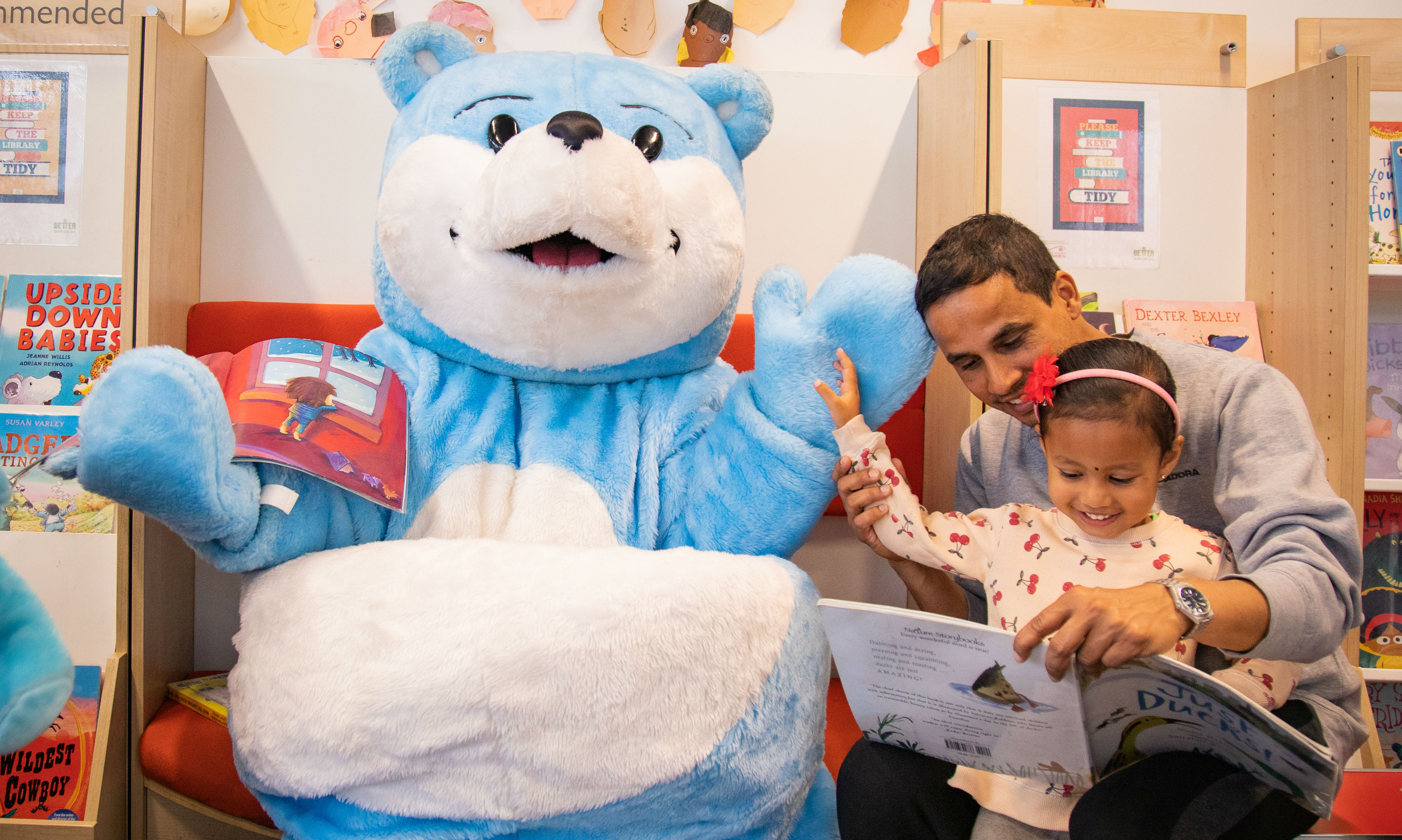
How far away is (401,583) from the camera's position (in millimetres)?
818

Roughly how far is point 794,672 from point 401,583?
1.35 ft

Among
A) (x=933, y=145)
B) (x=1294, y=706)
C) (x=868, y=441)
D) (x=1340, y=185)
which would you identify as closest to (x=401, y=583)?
(x=868, y=441)

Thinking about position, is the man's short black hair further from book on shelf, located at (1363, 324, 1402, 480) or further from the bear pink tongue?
book on shelf, located at (1363, 324, 1402, 480)

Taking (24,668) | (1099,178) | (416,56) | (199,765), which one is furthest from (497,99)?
(1099,178)

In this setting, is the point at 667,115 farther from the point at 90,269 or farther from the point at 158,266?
the point at 90,269

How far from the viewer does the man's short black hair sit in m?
0.98

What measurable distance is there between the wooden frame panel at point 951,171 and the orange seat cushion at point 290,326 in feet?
0.26

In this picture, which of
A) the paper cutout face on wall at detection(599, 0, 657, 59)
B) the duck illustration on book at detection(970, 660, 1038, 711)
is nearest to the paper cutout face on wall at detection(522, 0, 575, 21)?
the paper cutout face on wall at detection(599, 0, 657, 59)

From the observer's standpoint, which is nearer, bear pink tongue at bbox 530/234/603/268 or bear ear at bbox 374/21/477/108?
bear pink tongue at bbox 530/234/603/268

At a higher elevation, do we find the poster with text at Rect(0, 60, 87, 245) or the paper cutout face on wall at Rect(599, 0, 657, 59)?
the paper cutout face on wall at Rect(599, 0, 657, 59)

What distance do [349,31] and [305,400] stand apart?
3.33 feet

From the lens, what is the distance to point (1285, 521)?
34.8 inches

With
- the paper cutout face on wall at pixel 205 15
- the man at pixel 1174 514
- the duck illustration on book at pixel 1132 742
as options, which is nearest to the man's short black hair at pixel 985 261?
the man at pixel 1174 514

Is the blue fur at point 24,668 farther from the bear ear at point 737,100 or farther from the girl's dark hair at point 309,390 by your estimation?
the bear ear at point 737,100
